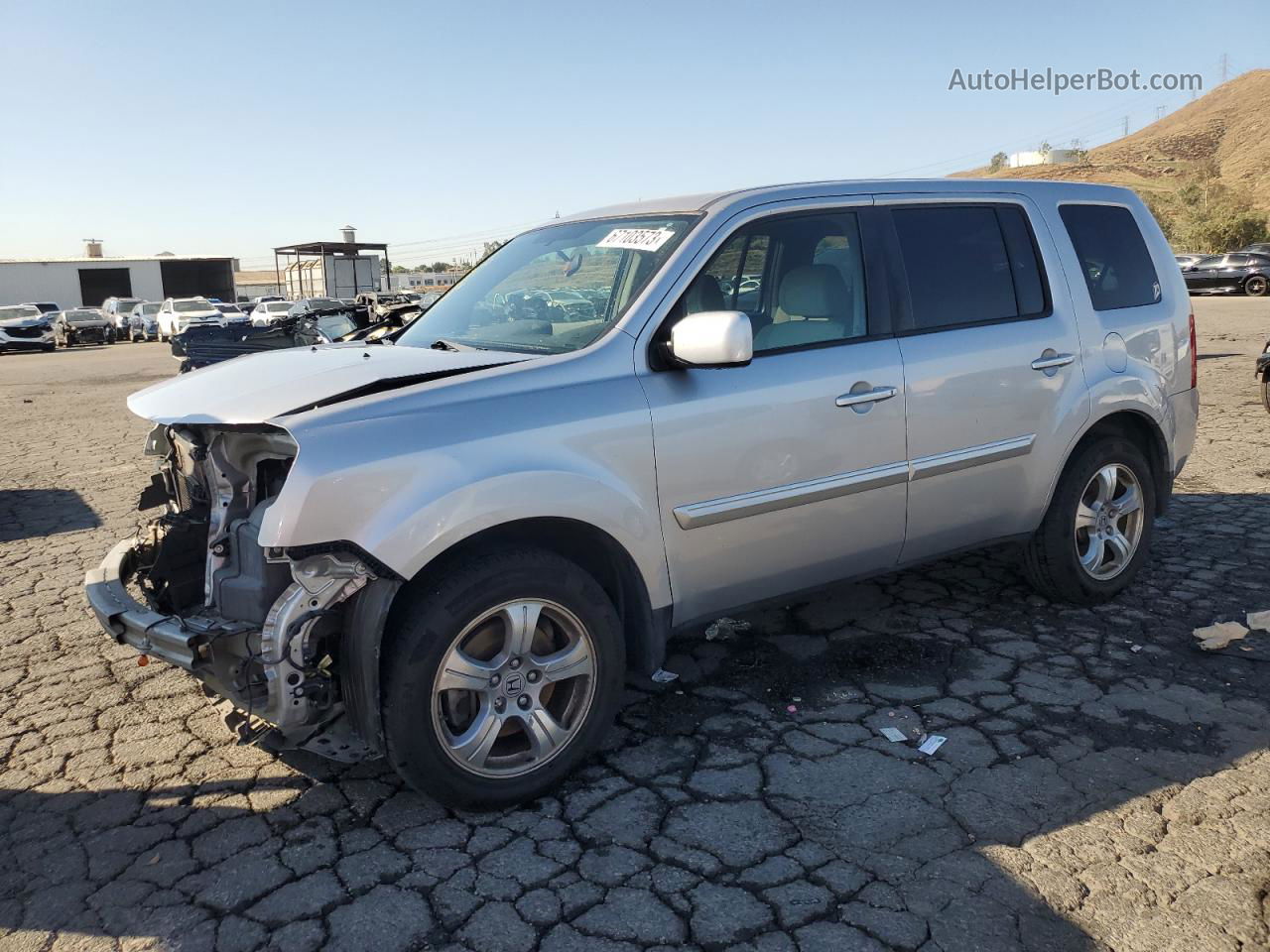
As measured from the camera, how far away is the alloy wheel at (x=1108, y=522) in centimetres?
471

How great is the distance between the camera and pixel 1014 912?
263 cm

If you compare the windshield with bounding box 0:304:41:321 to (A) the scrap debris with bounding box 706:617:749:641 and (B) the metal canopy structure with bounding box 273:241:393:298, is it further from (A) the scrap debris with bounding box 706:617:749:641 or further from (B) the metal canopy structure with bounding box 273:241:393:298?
(A) the scrap debris with bounding box 706:617:749:641

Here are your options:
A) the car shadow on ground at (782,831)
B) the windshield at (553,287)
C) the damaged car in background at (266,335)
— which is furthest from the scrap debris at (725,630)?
the damaged car in background at (266,335)

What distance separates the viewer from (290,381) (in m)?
3.28

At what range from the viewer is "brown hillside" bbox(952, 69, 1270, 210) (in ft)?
255

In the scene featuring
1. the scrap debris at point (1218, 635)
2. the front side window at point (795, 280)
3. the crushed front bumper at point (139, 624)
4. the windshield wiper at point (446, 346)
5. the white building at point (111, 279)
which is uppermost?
the white building at point (111, 279)

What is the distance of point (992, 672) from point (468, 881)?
241cm

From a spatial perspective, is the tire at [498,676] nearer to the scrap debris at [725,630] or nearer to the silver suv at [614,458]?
the silver suv at [614,458]

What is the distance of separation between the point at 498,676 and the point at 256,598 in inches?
30.2

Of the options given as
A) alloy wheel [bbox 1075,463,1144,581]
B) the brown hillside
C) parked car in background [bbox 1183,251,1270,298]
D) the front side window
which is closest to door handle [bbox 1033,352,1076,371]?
alloy wheel [bbox 1075,463,1144,581]

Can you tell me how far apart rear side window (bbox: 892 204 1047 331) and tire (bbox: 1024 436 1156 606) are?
798 millimetres

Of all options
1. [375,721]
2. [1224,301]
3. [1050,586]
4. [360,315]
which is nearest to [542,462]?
[375,721]

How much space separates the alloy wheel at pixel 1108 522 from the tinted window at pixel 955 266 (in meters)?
1.02

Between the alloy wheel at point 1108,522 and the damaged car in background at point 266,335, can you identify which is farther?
the damaged car in background at point 266,335
